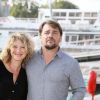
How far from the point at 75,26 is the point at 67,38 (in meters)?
0.36

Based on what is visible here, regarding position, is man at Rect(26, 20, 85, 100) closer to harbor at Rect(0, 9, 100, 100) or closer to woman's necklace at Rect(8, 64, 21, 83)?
woman's necklace at Rect(8, 64, 21, 83)

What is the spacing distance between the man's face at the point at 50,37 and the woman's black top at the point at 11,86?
144mm

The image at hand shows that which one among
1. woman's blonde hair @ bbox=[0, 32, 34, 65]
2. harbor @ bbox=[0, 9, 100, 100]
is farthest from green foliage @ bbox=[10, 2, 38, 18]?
woman's blonde hair @ bbox=[0, 32, 34, 65]

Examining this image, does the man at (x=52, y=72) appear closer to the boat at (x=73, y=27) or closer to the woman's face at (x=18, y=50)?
the woman's face at (x=18, y=50)

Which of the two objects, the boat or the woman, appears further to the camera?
the boat

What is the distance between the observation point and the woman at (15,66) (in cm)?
144

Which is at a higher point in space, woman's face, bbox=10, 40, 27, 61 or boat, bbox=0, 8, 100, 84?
woman's face, bbox=10, 40, 27, 61

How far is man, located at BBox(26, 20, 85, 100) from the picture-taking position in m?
1.42

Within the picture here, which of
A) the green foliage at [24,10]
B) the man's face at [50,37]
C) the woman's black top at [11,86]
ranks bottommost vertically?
the green foliage at [24,10]

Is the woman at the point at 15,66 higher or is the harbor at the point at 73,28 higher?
the woman at the point at 15,66

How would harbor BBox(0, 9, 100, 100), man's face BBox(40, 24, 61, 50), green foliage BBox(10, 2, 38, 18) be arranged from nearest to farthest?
man's face BBox(40, 24, 61, 50) < harbor BBox(0, 9, 100, 100) < green foliage BBox(10, 2, 38, 18)

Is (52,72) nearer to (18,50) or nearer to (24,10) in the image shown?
(18,50)

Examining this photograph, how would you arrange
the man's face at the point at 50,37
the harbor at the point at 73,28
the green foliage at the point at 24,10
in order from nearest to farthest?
the man's face at the point at 50,37, the harbor at the point at 73,28, the green foliage at the point at 24,10

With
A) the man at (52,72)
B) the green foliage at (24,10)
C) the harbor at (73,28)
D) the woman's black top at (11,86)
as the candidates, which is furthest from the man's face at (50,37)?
the green foliage at (24,10)
